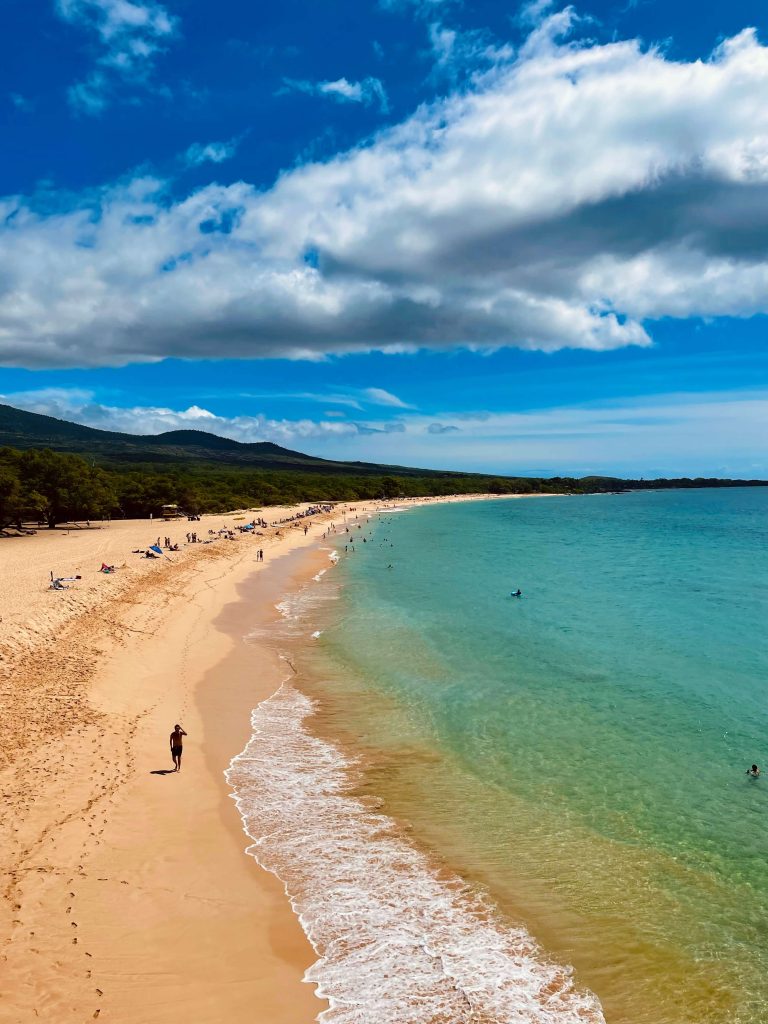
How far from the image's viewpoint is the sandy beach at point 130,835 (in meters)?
8.66

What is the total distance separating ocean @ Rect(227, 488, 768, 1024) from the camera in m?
9.28

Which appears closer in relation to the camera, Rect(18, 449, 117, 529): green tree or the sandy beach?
the sandy beach

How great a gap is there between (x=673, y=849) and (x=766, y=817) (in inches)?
119

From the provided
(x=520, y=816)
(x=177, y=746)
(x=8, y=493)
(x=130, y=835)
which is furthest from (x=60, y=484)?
(x=520, y=816)

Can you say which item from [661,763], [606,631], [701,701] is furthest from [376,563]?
[661,763]

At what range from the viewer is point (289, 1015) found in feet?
27.7

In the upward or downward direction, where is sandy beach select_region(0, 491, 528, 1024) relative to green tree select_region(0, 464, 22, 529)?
downward

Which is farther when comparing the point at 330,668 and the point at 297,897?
the point at 330,668

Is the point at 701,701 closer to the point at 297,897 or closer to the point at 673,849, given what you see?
the point at 673,849

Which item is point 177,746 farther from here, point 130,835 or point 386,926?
point 386,926

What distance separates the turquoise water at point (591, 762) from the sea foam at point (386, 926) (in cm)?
59

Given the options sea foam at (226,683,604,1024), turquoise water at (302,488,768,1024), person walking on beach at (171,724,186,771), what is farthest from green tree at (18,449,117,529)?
sea foam at (226,683,604,1024)

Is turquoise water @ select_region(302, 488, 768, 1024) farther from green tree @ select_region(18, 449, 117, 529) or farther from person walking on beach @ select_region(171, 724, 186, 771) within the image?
green tree @ select_region(18, 449, 117, 529)

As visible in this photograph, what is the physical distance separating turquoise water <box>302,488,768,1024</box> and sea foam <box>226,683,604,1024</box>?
59 cm
